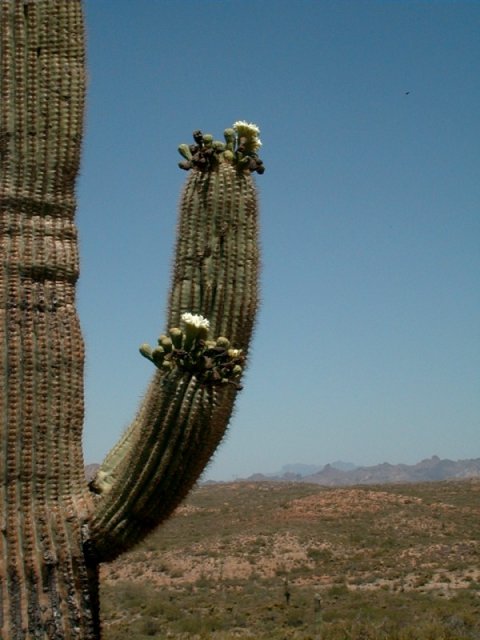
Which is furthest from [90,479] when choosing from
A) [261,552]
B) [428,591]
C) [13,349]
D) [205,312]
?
[261,552]

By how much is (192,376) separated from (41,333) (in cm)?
92

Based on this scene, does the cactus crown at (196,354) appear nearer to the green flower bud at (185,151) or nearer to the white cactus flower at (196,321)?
the white cactus flower at (196,321)

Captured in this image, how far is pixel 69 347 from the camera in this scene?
466 cm

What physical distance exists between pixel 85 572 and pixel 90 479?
0.59 metres

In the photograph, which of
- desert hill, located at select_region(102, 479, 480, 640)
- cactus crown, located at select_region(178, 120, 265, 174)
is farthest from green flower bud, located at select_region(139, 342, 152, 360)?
desert hill, located at select_region(102, 479, 480, 640)

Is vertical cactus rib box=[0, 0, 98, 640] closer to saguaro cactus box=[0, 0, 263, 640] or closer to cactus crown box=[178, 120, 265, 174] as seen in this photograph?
saguaro cactus box=[0, 0, 263, 640]

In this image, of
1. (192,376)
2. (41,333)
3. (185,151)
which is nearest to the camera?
(192,376)

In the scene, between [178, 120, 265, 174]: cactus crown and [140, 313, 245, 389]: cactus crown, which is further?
[178, 120, 265, 174]: cactus crown

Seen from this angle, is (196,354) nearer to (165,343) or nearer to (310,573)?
(165,343)

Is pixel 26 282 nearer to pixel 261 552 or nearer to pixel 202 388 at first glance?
pixel 202 388

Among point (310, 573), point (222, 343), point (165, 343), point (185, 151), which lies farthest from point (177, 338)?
point (310, 573)

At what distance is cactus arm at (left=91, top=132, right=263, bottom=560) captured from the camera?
431 cm

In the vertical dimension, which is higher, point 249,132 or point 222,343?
point 249,132

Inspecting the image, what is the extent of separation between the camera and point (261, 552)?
111ft
